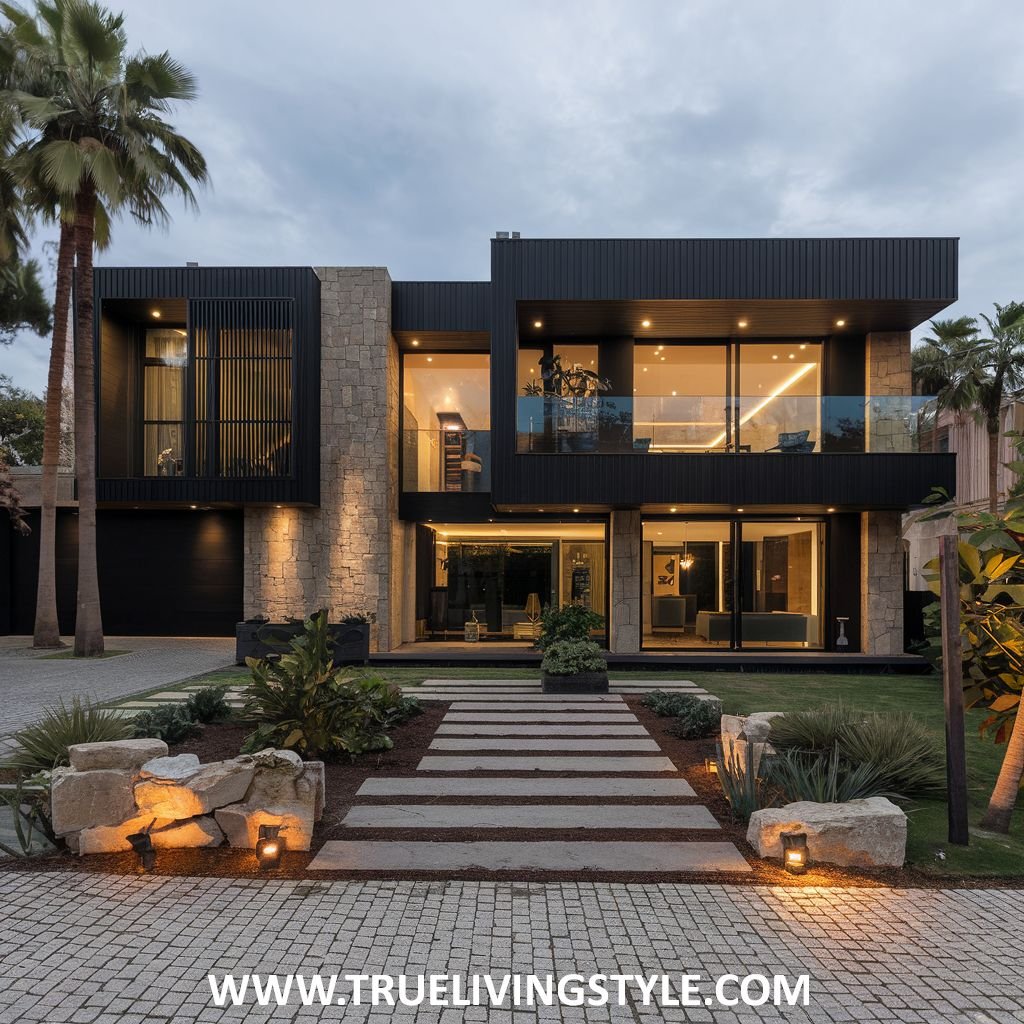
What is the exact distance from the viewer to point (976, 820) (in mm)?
4922

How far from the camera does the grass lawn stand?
13.9ft

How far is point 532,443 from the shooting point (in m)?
12.8

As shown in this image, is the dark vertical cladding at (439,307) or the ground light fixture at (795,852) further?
the dark vertical cladding at (439,307)

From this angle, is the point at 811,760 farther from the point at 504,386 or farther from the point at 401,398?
the point at 401,398

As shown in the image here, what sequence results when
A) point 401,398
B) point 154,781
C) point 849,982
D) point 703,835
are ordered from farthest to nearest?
point 401,398, point 703,835, point 154,781, point 849,982

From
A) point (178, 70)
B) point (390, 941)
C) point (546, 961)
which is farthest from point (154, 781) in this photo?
point (178, 70)

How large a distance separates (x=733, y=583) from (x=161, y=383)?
544 inches

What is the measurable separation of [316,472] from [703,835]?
11609 millimetres

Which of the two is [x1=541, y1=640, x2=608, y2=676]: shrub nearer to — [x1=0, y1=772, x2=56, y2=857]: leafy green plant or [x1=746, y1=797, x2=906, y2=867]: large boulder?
[x1=746, y1=797, x2=906, y2=867]: large boulder

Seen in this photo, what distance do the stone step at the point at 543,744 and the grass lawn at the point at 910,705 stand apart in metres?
2.19

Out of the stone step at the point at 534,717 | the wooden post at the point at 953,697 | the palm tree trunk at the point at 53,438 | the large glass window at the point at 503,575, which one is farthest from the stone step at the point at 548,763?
the palm tree trunk at the point at 53,438

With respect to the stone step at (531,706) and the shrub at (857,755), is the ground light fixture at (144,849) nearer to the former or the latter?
the shrub at (857,755)

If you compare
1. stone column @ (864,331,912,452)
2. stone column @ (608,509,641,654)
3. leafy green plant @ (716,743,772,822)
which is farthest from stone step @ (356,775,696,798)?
stone column @ (864,331,912,452)

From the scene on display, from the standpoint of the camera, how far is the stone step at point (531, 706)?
876 cm
